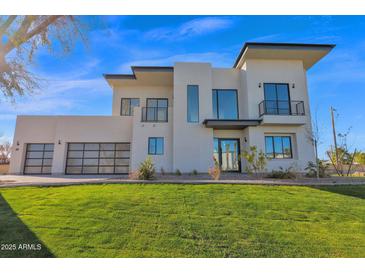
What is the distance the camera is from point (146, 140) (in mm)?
13008

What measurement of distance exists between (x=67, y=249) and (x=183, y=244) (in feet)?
6.72

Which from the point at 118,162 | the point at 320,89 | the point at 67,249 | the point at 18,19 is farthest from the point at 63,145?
the point at 320,89

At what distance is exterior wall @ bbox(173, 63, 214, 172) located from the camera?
12.3 metres

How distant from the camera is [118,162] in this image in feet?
46.7

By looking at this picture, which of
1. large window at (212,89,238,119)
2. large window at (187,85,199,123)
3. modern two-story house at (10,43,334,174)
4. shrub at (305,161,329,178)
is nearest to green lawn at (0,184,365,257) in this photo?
shrub at (305,161,329,178)

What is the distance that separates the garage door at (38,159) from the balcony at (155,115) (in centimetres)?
768

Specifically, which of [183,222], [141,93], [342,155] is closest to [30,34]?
[183,222]

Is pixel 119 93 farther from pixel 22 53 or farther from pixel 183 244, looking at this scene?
pixel 183 244

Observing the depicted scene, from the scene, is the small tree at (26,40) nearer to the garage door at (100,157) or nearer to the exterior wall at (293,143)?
the garage door at (100,157)

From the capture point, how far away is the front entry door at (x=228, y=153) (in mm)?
12852

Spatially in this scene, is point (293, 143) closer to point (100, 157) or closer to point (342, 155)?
point (342, 155)

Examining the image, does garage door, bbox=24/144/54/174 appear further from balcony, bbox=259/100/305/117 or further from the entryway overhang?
balcony, bbox=259/100/305/117

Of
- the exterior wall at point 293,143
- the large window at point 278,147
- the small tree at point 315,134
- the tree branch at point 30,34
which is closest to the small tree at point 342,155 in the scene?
the exterior wall at point 293,143

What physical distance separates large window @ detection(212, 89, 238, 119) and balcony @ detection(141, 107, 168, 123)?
348 centimetres
